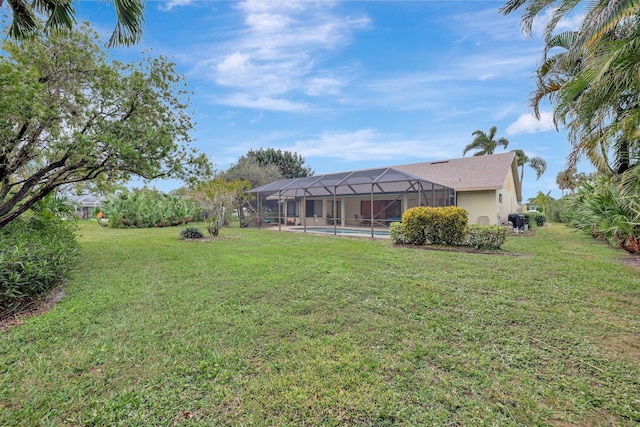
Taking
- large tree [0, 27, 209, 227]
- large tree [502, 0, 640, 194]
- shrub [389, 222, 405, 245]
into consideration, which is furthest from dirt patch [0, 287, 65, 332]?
large tree [502, 0, 640, 194]

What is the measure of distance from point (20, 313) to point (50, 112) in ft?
14.7

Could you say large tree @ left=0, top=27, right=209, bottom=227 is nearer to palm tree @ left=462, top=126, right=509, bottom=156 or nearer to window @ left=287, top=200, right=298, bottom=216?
window @ left=287, top=200, right=298, bottom=216

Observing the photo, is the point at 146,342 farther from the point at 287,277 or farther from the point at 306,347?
the point at 287,277

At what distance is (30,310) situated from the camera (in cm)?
432

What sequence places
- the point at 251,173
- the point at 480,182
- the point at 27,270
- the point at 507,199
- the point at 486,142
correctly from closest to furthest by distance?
the point at 27,270
the point at 480,182
the point at 507,199
the point at 251,173
the point at 486,142

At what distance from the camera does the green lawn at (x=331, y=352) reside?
7.30 feet

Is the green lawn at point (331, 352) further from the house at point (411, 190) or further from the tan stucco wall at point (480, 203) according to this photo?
the tan stucco wall at point (480, 203)

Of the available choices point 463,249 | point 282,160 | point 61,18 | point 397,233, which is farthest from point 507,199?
point 282,160

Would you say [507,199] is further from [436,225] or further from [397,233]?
[397,233]

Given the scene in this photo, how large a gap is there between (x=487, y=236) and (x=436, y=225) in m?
1.58

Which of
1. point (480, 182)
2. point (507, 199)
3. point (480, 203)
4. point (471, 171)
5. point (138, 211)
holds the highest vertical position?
point (471, 171)

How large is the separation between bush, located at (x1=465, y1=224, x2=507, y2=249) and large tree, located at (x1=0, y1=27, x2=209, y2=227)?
375 inches

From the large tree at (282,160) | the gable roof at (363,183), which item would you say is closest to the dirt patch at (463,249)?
the gable roof at (363,183)

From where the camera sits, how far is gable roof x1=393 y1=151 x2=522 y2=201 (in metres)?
16.5
